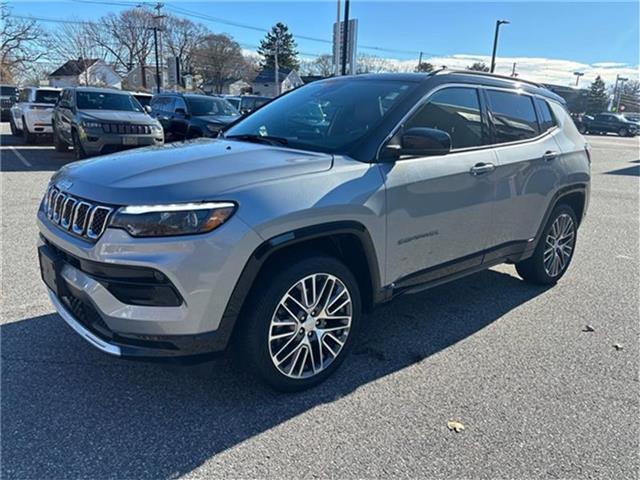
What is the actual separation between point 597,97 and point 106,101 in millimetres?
85805

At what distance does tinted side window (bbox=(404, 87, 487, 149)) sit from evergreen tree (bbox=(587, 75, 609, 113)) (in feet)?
271

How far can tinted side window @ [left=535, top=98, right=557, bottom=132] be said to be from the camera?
4.68 metres

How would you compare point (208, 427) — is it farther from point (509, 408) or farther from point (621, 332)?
point (621, 332)

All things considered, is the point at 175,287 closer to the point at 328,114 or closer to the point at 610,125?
the point at 328,114

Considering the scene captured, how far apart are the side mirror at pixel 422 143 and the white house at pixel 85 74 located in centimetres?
7545

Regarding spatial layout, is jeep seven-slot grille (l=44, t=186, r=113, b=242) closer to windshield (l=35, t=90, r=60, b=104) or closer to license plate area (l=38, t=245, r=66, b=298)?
license plate area (l=38, t=245, r=66, b=298)

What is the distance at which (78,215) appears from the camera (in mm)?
2701

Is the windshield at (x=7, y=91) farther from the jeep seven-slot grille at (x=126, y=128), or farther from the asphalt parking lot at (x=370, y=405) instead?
the asphalt parking lot at (x=370, y=405)

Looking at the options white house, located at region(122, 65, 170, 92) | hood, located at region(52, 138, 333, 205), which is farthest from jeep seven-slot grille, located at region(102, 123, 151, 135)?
white house, located at region(122, 65, 170, 92)

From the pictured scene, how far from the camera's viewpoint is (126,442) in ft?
8.29

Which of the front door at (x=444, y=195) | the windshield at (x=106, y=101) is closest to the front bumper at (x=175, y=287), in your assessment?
the front door at (x=444, y=195)

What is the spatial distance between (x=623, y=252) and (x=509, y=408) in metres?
4.49

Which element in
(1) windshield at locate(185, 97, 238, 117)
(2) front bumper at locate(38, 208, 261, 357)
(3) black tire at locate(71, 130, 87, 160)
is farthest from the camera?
(1) windshield at locate(185, 97, 238, 117)

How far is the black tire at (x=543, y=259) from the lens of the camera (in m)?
4.74
